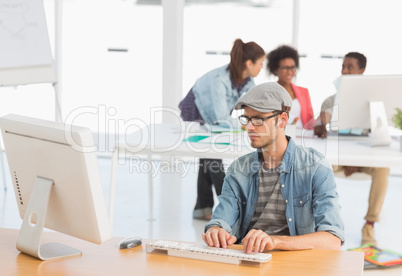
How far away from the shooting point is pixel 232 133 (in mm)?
4195

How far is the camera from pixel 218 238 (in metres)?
2.21

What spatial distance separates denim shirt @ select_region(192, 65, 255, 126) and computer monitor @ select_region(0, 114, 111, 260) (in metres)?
2.40

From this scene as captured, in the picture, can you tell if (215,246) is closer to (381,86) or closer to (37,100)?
(381,86)

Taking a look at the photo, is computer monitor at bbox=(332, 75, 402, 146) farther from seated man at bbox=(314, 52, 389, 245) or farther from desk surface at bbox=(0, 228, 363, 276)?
desk surface at bbox=(0, 228, 363, 276)

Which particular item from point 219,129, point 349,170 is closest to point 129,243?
point 219,129

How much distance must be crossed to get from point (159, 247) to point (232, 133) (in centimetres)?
210

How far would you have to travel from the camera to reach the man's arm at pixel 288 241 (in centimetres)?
209

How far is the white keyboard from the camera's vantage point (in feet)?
6.75

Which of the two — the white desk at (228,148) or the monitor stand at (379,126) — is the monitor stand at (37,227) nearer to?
the white desk at (228,148)

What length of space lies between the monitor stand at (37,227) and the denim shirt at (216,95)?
94.3 inches

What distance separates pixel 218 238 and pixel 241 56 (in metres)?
2.60

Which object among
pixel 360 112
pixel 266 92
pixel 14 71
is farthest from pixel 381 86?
pixel 14 71

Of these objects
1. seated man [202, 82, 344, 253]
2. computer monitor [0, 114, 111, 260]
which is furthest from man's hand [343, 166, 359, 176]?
computer monitor [0, 114, 111, 260]

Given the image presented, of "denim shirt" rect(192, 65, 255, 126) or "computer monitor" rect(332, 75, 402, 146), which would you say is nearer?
"computer monitor" rect(332, 75, 402, 146)
